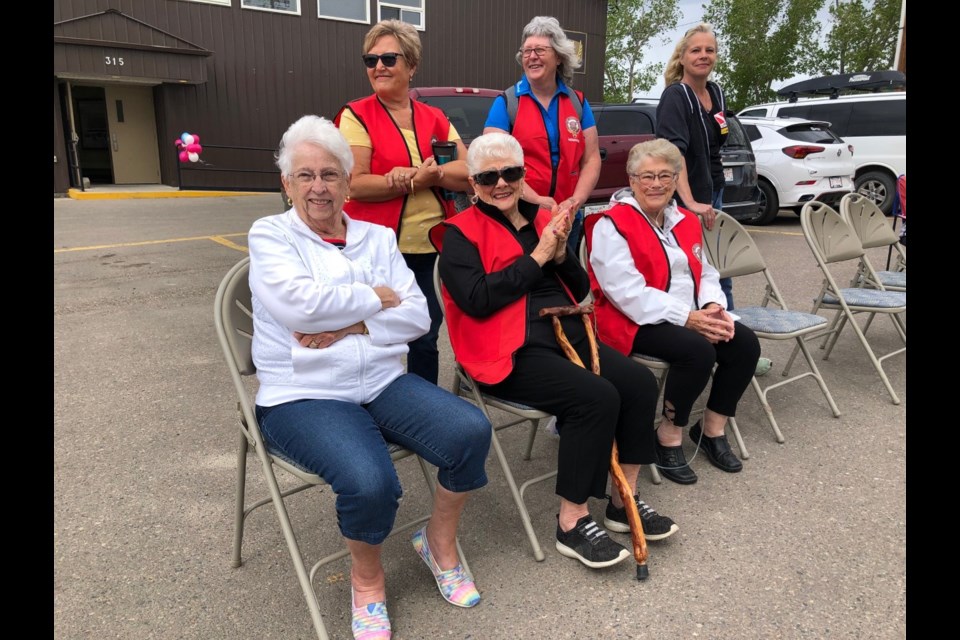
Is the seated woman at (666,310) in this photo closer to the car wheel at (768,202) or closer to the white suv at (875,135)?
the car wheel at (768,202)

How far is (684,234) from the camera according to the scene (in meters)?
3.27

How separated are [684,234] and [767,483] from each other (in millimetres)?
1195

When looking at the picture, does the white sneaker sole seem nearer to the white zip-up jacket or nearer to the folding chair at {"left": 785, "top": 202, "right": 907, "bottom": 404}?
the white zip-up jacket

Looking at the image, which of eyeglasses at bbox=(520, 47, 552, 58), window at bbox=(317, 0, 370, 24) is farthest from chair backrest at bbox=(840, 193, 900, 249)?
window at bbox=(317, 0, 370, 24)

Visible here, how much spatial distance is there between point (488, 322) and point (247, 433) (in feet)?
3.11

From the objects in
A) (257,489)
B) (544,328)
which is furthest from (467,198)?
(257,489)

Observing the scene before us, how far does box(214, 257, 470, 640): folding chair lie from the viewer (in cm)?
204

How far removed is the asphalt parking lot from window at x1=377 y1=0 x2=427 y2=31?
13638 millimetres

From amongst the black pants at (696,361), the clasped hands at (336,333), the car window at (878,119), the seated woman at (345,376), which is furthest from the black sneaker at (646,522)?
the car window at (878,119)

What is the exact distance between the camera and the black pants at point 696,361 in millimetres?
2979

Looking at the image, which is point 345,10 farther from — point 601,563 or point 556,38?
point 601,563

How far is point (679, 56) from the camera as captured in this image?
391 centimetres

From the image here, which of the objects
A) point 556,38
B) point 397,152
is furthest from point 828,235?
point 397,152
